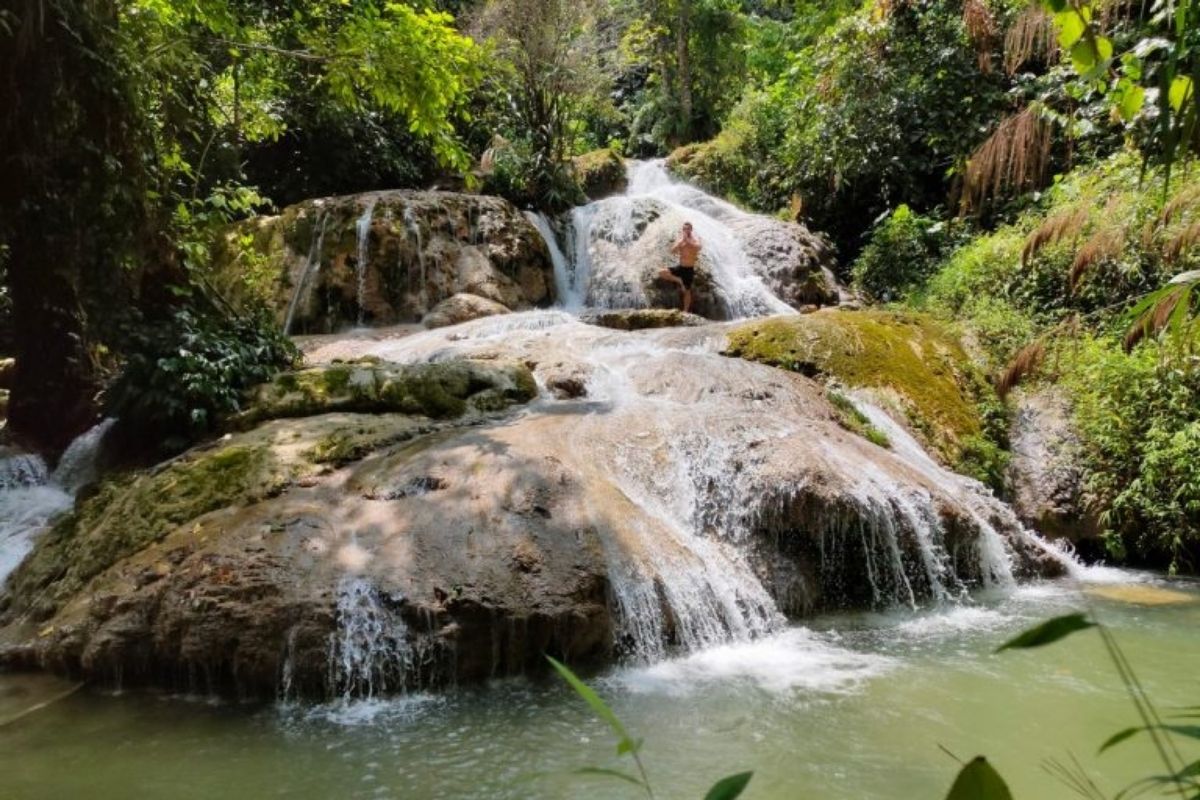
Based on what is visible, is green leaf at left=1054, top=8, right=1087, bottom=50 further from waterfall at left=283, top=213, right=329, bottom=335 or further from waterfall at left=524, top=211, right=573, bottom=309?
waterfall at left=524, top=211, right=573, bottom=309

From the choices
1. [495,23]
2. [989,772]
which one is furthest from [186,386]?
[495,23]

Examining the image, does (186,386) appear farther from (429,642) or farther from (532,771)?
(532,771)

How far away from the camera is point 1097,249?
7727mm

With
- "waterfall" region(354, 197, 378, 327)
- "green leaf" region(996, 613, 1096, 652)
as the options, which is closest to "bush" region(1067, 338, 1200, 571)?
"green leaf" region(996, 613, 1096, 652)

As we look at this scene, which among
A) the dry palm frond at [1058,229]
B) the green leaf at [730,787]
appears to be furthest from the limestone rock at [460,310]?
the green leaf at [730,787]

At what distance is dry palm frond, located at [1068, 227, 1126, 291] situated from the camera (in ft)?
25.1

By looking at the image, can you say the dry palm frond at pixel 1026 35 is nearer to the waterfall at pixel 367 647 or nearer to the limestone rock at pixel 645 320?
the limestone rock at pixel 645 320

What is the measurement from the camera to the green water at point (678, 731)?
10.7 feet

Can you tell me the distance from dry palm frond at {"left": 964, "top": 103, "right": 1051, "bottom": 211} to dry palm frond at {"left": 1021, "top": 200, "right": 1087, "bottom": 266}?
8.10 ft

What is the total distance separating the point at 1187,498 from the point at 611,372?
A: 16.2ft

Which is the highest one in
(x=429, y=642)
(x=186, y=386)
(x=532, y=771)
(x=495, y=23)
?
(x=495, y=23)

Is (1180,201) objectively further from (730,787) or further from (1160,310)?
(730,787)

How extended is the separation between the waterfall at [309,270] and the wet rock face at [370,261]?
1 centimetres

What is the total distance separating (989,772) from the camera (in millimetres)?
743
